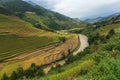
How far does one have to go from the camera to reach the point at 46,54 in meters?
117

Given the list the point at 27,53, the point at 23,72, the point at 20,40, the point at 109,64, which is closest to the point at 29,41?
the point at 20,40

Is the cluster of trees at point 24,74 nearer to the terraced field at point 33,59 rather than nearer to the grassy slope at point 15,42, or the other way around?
the terraced field at point 33,59

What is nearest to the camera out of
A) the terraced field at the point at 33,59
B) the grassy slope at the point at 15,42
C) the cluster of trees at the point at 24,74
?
the cluster of trees at the point at 24,74

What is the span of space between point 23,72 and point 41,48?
178 feet

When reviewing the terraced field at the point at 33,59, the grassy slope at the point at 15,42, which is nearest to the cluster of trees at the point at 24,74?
the terraced field at the point at 33,59

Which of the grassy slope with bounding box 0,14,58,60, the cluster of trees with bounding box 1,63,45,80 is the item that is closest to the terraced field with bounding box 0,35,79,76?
the grassy slope with bounding box 0,14,58,60

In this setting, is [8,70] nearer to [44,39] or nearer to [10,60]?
[10,60]

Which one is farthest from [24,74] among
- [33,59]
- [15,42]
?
[15,42]

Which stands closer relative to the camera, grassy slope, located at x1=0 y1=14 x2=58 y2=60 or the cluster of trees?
the cluster of trees

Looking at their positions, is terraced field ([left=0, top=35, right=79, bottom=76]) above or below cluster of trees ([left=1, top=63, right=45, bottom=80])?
below

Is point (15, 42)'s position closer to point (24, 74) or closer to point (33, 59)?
point (33, 59)

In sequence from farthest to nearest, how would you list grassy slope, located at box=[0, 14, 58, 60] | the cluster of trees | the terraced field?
1. grassy slope, located at box=[0, 14, 58, 60]
2. the terraced field
3. the cluster of trees

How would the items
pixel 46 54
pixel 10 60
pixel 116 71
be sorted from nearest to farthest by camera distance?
pixel 116 71, pixel 10 60, pixel 46 54

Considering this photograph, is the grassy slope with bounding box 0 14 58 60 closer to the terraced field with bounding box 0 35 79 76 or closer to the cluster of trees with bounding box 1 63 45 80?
the terraced field with bounding box 0 35 79 76
